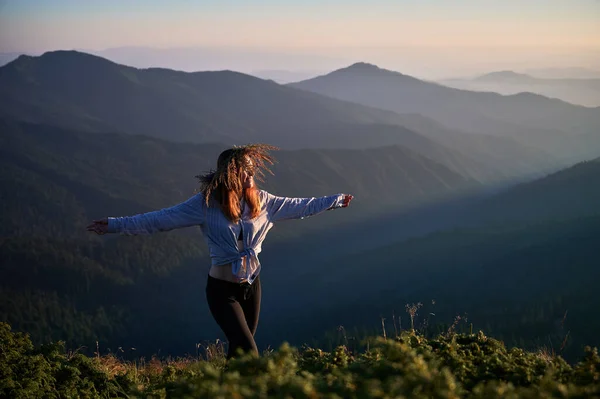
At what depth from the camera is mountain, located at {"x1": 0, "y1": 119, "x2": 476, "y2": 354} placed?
7869 cm

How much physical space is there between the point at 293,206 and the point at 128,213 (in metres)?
113

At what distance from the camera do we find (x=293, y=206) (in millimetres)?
5930

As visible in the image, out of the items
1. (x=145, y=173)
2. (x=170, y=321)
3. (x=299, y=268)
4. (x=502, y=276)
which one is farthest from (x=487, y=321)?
(x=145, y=173)

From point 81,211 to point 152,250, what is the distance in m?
25.2

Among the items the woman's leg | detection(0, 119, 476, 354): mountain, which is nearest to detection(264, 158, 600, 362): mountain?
detection(0, 119, 476, 354): mountain

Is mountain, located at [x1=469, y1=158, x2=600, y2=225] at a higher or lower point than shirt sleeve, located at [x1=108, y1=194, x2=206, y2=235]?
lower

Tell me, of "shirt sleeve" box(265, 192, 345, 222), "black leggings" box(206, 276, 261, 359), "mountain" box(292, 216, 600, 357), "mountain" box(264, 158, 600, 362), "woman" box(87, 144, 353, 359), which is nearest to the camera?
"black leggings" box(206, 276, 261, 359)

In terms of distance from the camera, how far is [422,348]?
4.04 meters

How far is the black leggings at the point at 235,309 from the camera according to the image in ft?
16.6

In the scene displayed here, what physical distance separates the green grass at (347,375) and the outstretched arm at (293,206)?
1.64 meters

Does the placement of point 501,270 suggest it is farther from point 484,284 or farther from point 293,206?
point 293,206

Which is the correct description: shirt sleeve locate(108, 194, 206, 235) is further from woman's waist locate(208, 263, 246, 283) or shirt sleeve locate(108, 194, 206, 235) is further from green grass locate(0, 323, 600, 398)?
green grass locate(0, 323, 600, 398)

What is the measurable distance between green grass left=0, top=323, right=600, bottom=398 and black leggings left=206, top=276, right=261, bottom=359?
2.21ft

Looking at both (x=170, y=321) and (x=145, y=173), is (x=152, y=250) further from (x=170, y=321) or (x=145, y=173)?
(x=145, y=173)
